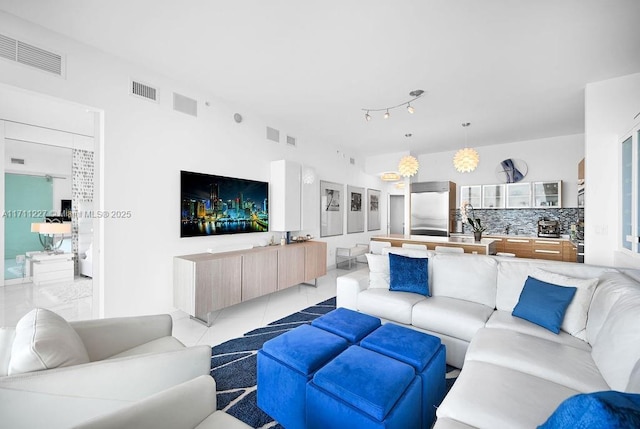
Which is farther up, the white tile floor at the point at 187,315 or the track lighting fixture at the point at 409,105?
the track lighting fixture at the point at 409,105

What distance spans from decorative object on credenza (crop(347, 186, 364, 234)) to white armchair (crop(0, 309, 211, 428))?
5.68 m

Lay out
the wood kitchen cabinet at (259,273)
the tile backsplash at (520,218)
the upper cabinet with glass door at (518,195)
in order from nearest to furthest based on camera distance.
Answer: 1. the wood kitchen cabinet at (259,273)
2. the tile backsplash at (520,218)
3. the upper cabinet with glass door at (518,195)

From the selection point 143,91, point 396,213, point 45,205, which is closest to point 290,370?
point 143,91

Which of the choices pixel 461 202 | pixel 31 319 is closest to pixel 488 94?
pixel 461 202

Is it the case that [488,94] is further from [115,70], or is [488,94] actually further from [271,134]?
[115,70]

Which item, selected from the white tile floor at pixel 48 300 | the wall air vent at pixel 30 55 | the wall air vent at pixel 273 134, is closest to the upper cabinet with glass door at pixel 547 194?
the wall air vent at pixel 273 134

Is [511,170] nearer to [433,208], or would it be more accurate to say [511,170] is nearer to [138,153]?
[433,208]

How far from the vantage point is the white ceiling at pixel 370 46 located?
2.19m

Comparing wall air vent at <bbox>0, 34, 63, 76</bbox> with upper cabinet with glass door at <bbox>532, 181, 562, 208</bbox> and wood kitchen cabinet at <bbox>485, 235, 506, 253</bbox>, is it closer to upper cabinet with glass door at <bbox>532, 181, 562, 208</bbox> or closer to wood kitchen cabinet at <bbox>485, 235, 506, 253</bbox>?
wood kitchen cabinet at <bbox>485, 235, 506, 253</bbox>

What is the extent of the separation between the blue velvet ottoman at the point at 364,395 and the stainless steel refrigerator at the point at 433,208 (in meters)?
5.65

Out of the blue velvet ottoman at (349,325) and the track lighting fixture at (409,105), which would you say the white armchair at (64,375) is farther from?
the track lighting fixture at (409,105)

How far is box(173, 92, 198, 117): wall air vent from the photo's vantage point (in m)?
3.47

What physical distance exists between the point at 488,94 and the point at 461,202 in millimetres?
3721

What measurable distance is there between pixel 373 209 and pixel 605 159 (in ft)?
17.1
